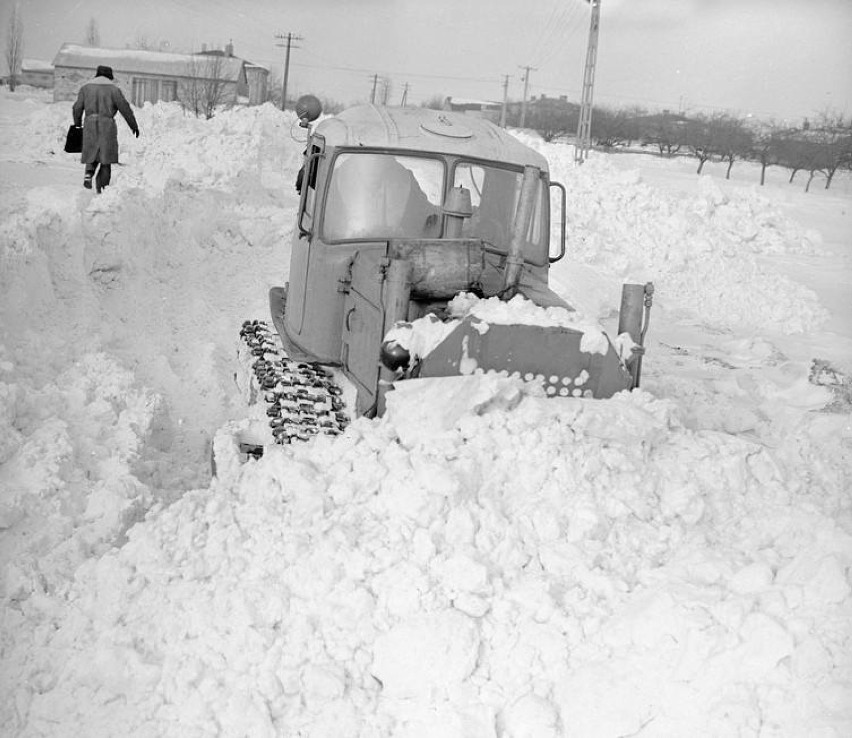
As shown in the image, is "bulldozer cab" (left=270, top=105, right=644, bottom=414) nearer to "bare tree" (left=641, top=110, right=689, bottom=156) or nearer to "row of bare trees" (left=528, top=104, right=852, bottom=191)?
"row of bare trees" (left=528, top=104, right=852, bottom=191)

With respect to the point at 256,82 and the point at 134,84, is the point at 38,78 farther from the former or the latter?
the point at 256,82

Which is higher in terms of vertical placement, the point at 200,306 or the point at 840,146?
the point at 840,146

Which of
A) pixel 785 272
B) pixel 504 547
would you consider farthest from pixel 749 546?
pixel 785 272

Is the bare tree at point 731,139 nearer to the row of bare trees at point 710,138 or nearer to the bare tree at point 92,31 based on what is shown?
the row of bare trees at point 710,138

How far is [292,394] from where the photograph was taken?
6312mm

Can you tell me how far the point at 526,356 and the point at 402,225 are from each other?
1860mm

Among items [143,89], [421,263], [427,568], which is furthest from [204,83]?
[427,568]

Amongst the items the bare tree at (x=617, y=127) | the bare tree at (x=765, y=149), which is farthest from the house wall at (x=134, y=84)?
the bare tree at (x=617, y=127)

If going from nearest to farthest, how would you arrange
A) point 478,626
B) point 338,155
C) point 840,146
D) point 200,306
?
point 478,626 < point 338,155 < point 200,306 < point 840,146

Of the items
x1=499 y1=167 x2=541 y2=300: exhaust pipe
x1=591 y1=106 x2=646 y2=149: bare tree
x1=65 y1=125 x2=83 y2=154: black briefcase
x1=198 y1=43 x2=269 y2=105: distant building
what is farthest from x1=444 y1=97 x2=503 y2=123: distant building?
x1=591 y1=106 x2=646 y2=149: bare tree

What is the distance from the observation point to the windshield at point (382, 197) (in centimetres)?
641

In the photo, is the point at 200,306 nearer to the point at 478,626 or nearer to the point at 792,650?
the point at 478,626

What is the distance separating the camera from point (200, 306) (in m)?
9.84

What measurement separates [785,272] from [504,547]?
1411 centimetres
